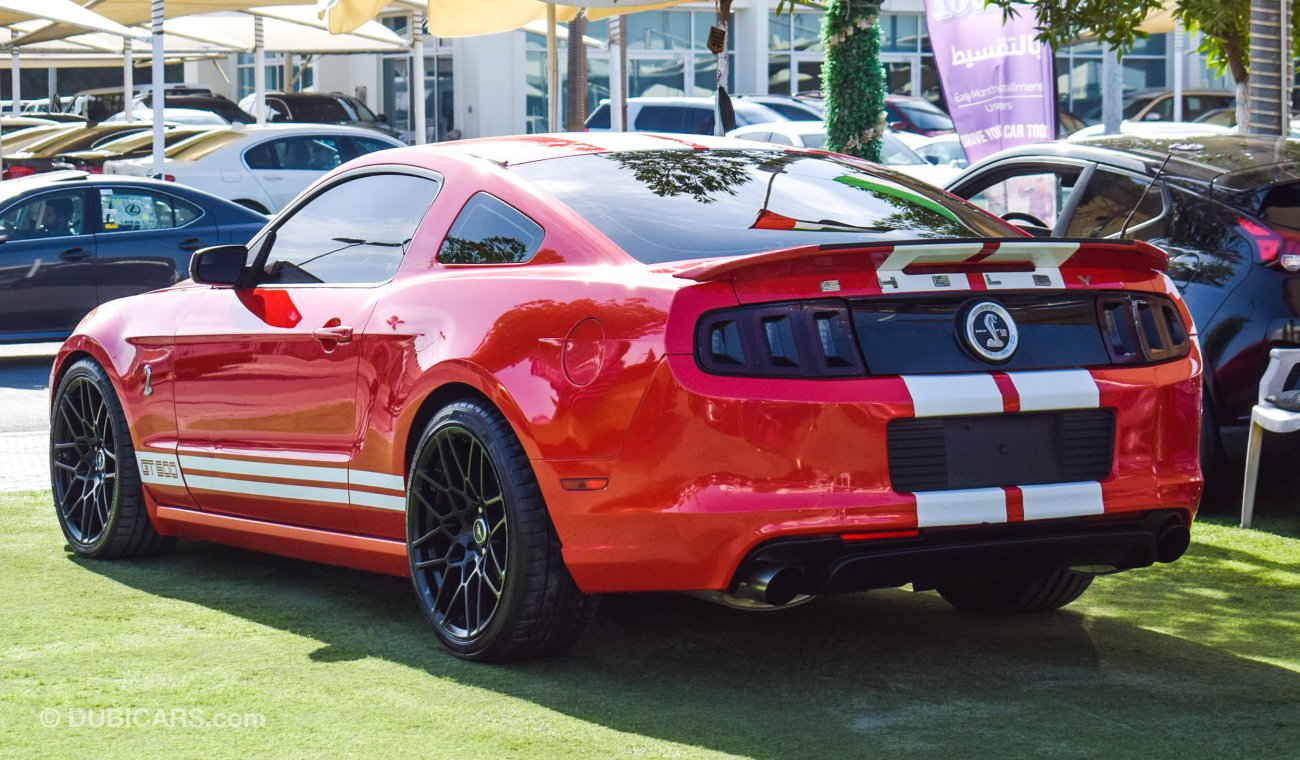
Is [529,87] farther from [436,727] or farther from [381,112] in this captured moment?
[436,727]

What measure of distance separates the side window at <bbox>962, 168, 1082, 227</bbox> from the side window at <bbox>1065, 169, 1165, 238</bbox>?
0.56 ft

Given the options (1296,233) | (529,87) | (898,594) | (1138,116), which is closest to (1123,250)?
(898,594)

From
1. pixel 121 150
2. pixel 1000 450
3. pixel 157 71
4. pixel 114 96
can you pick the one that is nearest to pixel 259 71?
pixel 121 150

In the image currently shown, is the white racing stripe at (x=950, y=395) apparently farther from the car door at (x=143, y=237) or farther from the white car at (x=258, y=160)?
the white car at (x=258, y=160)

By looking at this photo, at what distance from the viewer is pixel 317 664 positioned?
15.7 ft

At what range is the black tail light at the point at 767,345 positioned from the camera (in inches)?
166

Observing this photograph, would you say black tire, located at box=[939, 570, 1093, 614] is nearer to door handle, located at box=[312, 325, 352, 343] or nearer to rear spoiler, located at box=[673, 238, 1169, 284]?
rear spoiler, located at box=[673, 238, 1169, 284]

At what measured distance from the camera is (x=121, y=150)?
22312 millimetres

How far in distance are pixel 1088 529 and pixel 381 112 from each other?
46.8 metres

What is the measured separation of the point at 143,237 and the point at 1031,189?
7.77m

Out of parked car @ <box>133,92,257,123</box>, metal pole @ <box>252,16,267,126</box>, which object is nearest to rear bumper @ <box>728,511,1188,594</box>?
metal pole @ <box>252,16,267,126</box>

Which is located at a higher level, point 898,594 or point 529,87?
point 529,87

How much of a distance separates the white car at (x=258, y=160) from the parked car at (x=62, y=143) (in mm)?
3587

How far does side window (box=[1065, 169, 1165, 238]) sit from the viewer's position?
24.6ft
